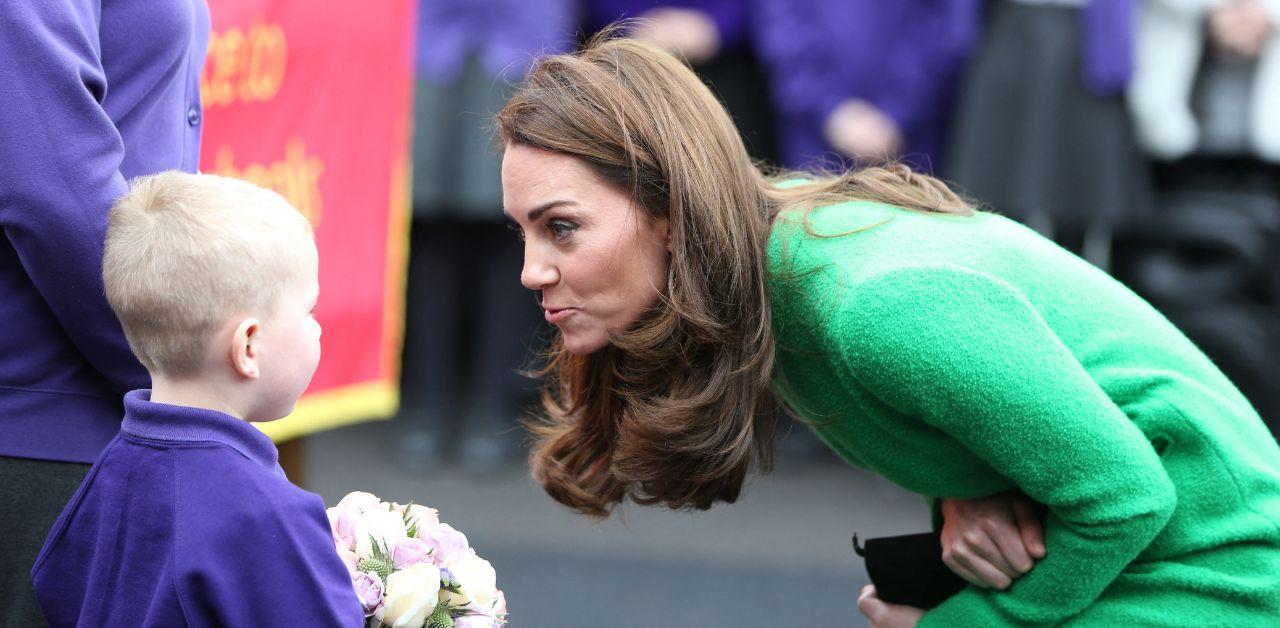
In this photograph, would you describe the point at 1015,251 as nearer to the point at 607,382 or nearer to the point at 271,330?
the point at 607,382

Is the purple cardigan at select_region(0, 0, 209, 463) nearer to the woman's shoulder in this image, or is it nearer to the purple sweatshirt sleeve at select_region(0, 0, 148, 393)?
the purple sweatshirt sleeve at select_region(0, 0, 148, 393)

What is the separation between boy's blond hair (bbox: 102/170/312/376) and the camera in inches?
66.4

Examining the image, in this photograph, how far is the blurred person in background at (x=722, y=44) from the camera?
18.0 ft

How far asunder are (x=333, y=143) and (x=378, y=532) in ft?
6.28

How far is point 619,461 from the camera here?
222 cm

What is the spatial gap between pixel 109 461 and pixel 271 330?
9.4 inches

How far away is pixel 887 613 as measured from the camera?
2344 mm

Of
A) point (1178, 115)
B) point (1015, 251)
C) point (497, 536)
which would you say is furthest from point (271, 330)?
point (1178, 115)

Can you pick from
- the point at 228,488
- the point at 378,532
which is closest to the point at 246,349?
the point at 228,488

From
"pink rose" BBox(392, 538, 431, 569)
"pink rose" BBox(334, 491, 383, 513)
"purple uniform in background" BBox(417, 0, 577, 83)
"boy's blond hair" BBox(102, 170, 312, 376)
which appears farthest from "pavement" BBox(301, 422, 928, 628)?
"boy's blond hair" BBox(102, 170, 312, 376)

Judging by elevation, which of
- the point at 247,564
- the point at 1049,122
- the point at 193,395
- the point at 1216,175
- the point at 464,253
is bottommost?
the point at 464,253

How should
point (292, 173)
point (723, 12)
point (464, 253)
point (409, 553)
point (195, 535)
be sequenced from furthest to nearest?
1. point (464, 253)
2. point (723, 12)
3. point (292, 173)
4. point (409, 553)
5. point (195, 535)

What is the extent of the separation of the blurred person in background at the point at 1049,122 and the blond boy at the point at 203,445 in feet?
13.1

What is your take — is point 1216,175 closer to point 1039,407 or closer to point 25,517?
point 1039,407
